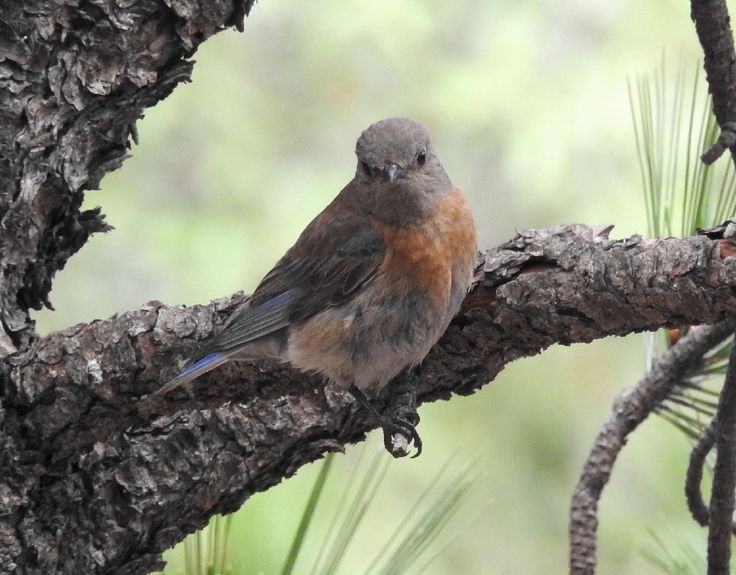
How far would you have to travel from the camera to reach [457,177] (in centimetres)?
477

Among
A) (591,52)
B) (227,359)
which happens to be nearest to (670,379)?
(227,359)

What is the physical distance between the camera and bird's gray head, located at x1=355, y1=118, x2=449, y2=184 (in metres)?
2.69

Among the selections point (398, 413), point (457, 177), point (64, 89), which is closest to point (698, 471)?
point (398, 413)

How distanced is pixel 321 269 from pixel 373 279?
19cm

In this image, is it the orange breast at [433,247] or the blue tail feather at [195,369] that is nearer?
the blue tail feather at [195,369]

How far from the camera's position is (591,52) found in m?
4.64

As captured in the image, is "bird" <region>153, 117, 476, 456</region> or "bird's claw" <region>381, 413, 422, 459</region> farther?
"bird" <region>153, 117, 476, 456</region>

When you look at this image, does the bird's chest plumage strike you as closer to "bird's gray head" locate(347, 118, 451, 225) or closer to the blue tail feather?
"bird's gray head" locate(347, 118, 451, 225)

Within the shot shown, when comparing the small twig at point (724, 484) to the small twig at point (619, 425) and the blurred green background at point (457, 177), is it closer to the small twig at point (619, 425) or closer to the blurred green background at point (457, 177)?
the small twig at point (619, 425)

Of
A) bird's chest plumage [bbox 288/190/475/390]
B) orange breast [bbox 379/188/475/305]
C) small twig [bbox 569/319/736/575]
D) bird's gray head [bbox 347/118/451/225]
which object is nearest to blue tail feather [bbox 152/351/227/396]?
bird's chest plumage [bbox 288/190/475/390]

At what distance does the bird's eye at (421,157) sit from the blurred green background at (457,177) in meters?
1.47

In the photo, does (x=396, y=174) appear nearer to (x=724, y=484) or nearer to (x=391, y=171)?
(x=391, y=171)

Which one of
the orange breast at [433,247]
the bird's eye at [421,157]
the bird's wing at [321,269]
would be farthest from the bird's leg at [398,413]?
the bird's eye at [421,157]

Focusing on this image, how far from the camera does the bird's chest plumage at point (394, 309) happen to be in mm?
2416
